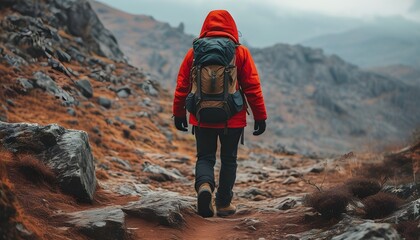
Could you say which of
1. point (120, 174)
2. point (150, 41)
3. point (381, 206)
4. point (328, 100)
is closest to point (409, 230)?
point (381, 206)

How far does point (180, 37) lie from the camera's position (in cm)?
15425

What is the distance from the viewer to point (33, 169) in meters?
5.49

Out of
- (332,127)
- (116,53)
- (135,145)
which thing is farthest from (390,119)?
(135,145)

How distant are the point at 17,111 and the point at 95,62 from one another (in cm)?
1073

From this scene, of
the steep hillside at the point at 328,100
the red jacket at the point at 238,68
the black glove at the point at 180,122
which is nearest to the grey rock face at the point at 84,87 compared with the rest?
the black glove at the point at 180,122

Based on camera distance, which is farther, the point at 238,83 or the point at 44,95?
the point at 44,95

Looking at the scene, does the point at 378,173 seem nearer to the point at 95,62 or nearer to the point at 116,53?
the point at 95,62

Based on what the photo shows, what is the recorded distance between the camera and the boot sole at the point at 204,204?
19.7ft

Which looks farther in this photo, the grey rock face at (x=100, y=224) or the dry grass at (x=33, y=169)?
the dry grass at (x=33, y=169)

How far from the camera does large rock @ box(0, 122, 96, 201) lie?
5801mm

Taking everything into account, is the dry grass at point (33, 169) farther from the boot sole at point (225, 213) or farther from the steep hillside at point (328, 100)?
the steep hillside at point (328, 100)

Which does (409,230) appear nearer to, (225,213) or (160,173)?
(225,213)

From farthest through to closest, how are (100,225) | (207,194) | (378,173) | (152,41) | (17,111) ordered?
(152,41)
(17,111)
(378,173)
(207,194)
(100,225)

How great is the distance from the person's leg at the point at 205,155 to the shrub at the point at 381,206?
2161mm
